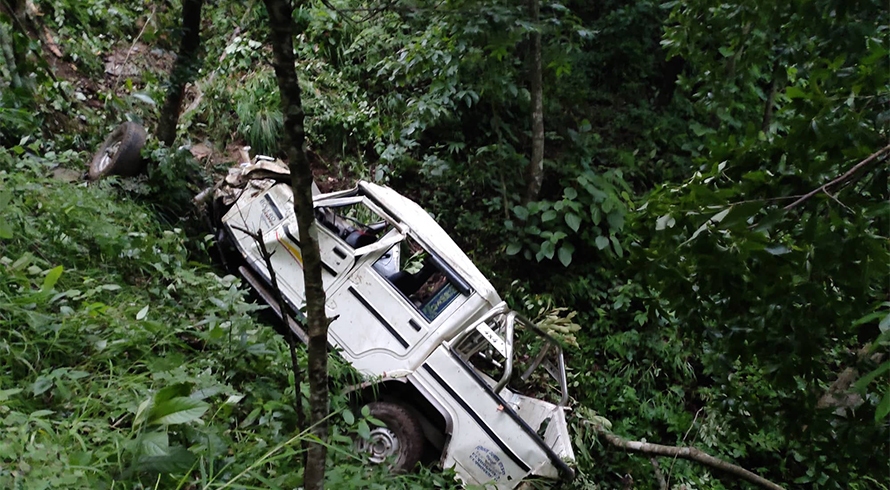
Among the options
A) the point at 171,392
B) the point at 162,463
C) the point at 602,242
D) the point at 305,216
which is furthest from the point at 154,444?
the point at 602,242

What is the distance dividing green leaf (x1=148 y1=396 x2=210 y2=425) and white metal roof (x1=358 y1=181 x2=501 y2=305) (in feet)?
9.38

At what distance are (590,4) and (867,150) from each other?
783 cm

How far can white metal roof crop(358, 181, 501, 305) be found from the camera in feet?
15.5

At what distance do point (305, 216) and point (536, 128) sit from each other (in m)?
5.71

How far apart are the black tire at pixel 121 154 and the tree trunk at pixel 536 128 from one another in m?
4.43

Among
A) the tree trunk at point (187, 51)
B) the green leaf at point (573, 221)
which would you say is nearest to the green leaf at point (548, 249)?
the green leaf at point (573, 221)

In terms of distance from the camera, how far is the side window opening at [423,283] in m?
4.72

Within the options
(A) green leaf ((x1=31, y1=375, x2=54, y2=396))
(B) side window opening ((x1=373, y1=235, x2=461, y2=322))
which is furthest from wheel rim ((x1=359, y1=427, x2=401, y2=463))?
(A) green leaf ((x1=31, y1=375, x2=54, y2=396))

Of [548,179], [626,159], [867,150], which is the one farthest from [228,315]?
[626,159]

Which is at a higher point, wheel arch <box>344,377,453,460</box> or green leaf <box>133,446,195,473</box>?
green leaf <box>133,446,195,473</box>

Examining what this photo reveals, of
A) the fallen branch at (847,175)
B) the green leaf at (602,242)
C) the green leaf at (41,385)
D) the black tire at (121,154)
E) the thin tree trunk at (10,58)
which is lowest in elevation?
the green leaf at (602,242)

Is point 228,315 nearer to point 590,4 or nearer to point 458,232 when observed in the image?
point 458,232

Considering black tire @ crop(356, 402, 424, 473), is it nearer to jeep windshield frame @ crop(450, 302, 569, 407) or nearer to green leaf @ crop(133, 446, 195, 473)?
jeep windshield frame @ crop(450, 302, 569, 407)

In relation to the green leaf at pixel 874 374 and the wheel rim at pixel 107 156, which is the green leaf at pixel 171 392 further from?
the wheel rim at pixel 107 156
